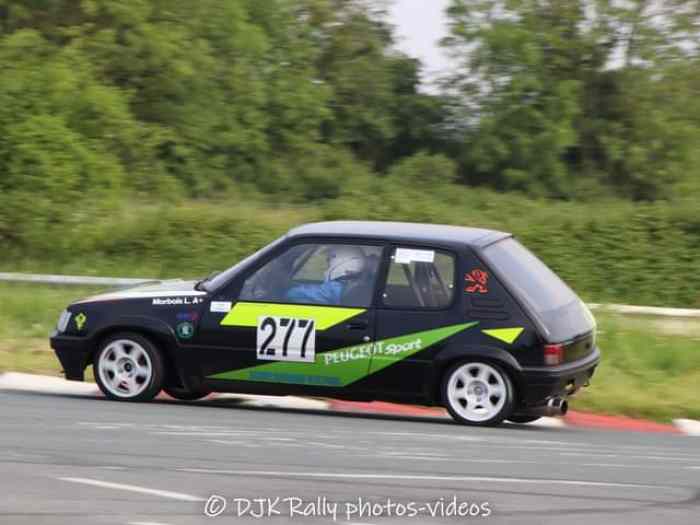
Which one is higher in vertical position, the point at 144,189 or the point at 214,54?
the point at 214,54

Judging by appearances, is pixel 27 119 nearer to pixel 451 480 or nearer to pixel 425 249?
pixel 425 249

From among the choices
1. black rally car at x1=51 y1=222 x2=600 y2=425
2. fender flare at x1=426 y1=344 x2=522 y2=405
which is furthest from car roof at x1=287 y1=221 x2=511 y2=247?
fender flare at x1=426 y1=344 x2=522 y2=405

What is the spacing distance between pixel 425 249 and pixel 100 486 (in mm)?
3482

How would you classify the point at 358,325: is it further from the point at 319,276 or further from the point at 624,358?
the point at 624,358

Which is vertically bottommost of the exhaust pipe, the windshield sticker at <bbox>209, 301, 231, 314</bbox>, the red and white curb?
the red and white curb

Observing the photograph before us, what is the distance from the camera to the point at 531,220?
839 inches

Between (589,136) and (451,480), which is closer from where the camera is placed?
(451,480)

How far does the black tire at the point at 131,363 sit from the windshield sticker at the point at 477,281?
2.35 meters

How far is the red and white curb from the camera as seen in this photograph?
1043cm

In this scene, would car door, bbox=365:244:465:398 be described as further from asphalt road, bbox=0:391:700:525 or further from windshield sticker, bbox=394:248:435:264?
asphalt road, bbox=0:391:700:525

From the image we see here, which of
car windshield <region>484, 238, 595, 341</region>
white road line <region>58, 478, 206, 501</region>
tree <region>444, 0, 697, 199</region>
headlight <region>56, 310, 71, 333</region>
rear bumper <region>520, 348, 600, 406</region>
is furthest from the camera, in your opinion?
tree <region>444, 0, 697, 199</region>

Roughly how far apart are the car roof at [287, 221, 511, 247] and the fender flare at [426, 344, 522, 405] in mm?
789

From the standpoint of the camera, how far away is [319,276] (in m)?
9.96

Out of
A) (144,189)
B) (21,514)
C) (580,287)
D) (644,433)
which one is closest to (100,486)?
(21,514)
